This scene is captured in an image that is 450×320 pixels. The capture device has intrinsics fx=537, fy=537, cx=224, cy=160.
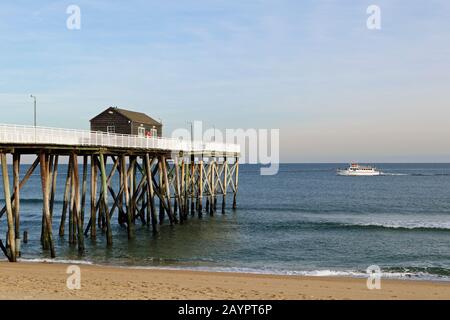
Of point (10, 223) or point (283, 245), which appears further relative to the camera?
point (283, 245)

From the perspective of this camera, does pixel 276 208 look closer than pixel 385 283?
No

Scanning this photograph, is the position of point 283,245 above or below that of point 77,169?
below

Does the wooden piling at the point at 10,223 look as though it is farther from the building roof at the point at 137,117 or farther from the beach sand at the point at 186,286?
the building roof at the point at 137,117

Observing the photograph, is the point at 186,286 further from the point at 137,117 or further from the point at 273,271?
the point at 137,117

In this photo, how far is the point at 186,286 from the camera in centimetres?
1508

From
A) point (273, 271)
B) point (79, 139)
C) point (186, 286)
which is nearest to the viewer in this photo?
point (186, 286)

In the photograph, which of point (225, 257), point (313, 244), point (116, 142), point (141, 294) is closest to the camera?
point (141, 294)

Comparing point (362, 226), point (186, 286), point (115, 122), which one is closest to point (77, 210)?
point (115, 122)

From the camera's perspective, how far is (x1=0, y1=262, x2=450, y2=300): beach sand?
44.7 ft

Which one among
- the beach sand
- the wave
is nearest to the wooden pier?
the beach sand

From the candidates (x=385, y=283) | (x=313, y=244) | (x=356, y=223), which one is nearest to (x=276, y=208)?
(x=356, y=223)
